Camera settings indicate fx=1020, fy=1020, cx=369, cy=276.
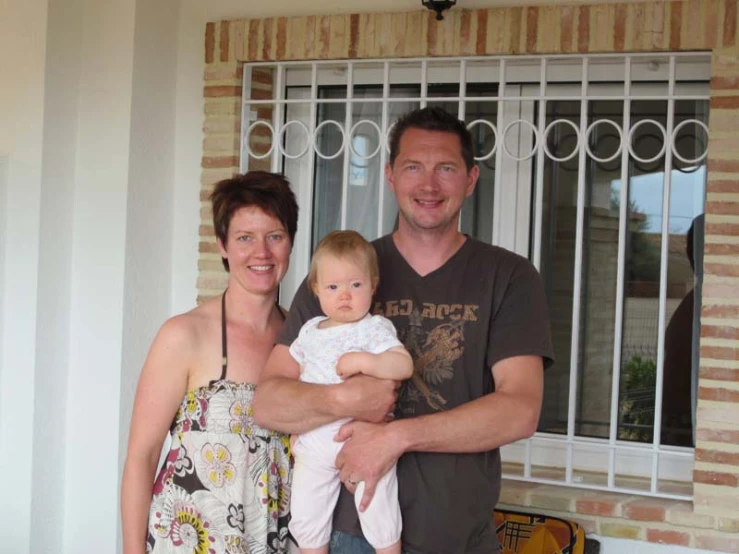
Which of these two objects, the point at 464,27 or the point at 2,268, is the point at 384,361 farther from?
the point at 2,268

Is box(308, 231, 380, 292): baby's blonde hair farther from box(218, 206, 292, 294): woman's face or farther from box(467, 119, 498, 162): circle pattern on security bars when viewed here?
box(467, 119, 498, 162): circle pattern on security bars

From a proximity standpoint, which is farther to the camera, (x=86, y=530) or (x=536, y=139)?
(x=86, y=530)

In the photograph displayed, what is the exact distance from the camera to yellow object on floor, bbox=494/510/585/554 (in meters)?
3.62

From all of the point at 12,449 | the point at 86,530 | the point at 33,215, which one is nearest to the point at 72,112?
the point at 33,215

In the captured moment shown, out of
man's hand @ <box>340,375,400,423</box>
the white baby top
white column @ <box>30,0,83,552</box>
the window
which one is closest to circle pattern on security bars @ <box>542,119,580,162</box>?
the window

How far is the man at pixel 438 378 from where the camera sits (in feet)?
7.66

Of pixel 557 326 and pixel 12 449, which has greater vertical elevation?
pixel 557 326

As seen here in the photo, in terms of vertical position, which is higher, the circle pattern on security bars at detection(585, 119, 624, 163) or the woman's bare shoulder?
the circle pattern on security bars at detection(585, 119, 624, 163)

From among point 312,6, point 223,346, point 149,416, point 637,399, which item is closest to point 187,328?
point 223,346

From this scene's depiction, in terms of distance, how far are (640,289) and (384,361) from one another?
74.3 inches

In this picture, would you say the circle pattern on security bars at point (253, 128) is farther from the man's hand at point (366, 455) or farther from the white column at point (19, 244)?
the man's hand at point (366, 455)

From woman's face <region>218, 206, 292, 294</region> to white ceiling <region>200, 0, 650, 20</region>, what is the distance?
63.9 inches

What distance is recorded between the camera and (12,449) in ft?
13.2

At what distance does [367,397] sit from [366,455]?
0.43 ft
